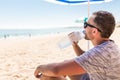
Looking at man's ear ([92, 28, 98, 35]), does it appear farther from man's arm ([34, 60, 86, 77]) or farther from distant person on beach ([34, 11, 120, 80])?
man's arm ([34, 60, 86, 77])

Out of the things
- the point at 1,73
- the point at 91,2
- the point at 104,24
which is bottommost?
the point at 1,73

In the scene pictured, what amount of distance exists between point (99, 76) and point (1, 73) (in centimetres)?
412

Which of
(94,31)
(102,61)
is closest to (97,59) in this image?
(102,61)

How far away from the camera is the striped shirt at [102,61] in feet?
5.65

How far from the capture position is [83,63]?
1.70 m

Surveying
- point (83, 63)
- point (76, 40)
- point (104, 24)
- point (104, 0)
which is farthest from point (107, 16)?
point (104, 0)

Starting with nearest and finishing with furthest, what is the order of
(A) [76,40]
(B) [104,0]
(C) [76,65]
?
1. (C) [76,65]
2. (A) [76,40]
3. (B) [104,0]

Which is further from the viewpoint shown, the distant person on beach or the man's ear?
the man's ear

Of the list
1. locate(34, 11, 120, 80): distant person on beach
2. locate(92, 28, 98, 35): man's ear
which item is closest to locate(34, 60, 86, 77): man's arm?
locate(34, 11, 120, 80): distant person on beach

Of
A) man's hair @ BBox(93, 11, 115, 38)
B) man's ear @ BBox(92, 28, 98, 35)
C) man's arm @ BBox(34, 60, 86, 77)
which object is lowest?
man's arm @ BBox(34, 60, 86, 77)

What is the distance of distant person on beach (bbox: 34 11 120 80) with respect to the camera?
5.56 ft

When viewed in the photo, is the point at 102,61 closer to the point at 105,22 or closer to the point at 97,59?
the point at 97,59

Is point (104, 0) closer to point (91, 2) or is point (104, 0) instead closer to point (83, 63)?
point (91, 2)

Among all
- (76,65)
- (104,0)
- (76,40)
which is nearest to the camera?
(76,65)
